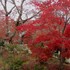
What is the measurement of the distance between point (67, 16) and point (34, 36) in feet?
11.8

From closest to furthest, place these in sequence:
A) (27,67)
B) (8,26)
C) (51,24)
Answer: (51,24) < (27,67) < (8,26)

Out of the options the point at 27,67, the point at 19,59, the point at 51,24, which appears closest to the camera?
the point at 51,24

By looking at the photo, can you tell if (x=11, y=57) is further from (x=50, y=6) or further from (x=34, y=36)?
(x=50, y=6)

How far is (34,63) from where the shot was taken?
864 inches

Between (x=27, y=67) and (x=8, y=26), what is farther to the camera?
(x=8, y=26)

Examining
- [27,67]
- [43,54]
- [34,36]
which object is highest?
[34,36]

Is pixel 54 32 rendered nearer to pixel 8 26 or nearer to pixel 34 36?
pixel 34 36

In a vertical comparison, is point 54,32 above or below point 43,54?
above

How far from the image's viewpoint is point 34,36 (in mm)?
21344

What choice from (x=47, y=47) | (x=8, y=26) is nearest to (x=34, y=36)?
(x=47, y=47)

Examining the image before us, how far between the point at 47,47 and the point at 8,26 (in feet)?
34.3

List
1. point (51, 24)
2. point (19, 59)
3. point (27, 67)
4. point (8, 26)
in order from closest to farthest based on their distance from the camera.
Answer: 1. point (51, 24)
2. point (19, 59)
3. point (27, 67)
4. point (8, 26)

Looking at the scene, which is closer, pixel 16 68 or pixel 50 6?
pixel 50 6

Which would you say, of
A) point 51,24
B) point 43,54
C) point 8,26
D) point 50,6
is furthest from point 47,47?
point 8,26
